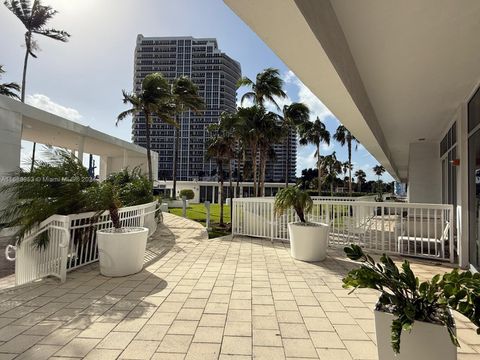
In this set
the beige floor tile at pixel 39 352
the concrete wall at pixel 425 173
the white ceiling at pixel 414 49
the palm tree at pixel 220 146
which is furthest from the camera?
the palm tree at pixel 220 146

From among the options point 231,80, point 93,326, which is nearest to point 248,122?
point 93,326

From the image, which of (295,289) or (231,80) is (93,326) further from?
(231,80)

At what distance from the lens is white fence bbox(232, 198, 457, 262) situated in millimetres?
5297

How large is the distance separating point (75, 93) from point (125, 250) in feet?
43.4

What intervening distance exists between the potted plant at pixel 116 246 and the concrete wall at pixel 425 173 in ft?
29.7

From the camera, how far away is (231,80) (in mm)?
46125

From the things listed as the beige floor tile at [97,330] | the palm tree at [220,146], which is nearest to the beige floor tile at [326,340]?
the beige floor tile at [97,330]

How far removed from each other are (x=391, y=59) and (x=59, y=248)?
5.39 meters

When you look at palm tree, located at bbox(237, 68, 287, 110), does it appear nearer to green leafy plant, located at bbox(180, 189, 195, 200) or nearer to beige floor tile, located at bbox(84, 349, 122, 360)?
beige floor tile, located at bbox(84, 349, 122, 360)

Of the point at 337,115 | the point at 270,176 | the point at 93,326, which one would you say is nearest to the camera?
the point at 93,326

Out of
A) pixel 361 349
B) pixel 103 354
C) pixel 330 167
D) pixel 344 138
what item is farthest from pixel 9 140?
pixel 330 167

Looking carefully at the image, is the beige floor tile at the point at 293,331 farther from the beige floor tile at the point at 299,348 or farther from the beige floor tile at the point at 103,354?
Result: the beige floor tile at the point at 103,354

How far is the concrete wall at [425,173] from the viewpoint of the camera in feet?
29.1

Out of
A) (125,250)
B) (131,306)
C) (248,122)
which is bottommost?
(131,306)
